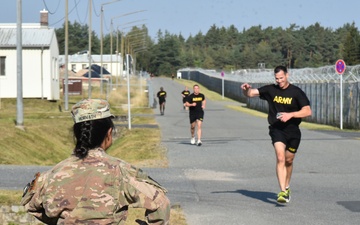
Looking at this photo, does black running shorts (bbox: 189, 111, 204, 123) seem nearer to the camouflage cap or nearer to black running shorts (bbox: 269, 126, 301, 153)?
black running shorts (bbox: 269, 126, 301, 153)

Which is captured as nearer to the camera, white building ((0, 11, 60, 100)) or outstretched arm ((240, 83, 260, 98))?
outstretched arm ((240, 83, 260, 98))

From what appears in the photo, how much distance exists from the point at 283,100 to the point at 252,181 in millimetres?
3640

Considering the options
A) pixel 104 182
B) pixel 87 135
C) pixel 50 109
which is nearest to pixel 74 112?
pixel 87 135

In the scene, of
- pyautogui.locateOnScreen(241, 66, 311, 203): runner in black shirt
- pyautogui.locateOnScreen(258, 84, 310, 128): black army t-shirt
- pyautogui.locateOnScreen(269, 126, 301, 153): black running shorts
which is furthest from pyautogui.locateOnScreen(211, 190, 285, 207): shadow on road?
pyautogui.locateOnScreen(258, 84, 310, 128): black army t-shirt

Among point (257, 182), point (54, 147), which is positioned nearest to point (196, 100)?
point (54, 147)

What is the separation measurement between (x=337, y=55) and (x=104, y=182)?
151537 millimetres

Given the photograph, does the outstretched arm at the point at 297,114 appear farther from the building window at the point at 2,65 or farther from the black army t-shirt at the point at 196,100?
the building window at the point at 2,65

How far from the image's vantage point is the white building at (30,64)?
155 feet

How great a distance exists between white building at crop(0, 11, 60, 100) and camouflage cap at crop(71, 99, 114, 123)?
43.9 m

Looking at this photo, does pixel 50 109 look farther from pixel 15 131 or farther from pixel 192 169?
pixel 192 169

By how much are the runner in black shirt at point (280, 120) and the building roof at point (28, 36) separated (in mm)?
38063

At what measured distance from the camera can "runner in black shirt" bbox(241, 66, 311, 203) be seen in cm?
1084

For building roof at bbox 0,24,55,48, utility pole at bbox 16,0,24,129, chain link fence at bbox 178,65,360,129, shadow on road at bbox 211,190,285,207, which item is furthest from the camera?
building roof at bbox 0,24,55,48

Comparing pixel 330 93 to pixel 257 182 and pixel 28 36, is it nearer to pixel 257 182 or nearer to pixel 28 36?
pixel 28 36
